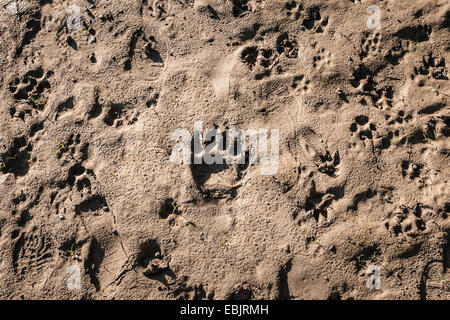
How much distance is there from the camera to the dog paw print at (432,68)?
9.76 ft

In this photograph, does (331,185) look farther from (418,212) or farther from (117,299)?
(117,299)

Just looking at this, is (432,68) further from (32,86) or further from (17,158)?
(17,158)

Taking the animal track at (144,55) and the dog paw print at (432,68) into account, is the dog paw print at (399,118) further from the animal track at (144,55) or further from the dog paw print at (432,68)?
the animal track at (144,55)

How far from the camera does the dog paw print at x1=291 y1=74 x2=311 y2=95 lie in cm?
305

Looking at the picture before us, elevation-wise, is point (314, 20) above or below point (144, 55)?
above

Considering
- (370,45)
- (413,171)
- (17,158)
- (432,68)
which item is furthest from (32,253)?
(432,68)

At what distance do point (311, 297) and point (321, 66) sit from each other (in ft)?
6.07

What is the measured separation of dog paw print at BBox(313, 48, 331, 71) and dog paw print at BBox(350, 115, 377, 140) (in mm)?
515

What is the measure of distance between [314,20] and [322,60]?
382mm

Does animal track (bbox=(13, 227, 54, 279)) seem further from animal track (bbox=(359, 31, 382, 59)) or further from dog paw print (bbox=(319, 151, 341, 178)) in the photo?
animal track (bbox=(359, 31, 382, 59))

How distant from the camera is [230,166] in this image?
2994 millimetres

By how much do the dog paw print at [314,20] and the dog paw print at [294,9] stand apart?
0.06 metres

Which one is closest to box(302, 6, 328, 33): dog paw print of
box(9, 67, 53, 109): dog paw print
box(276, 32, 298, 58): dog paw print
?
box(276, 32, 298, 58): dog paw print

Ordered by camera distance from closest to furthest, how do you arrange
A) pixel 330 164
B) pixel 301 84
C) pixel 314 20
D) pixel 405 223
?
pixel 405 223 → pixel 330 164 → pixel 301 84 → pixel 314 20
